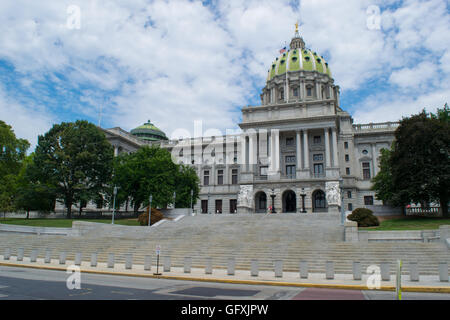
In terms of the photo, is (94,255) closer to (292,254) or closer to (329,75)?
(292,254)

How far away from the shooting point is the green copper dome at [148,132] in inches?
3647

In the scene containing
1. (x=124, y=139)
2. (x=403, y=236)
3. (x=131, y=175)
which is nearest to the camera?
(x=403, y=236)

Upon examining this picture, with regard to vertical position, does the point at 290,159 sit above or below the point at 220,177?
above

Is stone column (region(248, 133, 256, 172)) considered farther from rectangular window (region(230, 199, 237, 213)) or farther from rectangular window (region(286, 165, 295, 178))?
rectangular window (region(230, 199, 237, 213))

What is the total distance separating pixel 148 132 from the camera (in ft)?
307

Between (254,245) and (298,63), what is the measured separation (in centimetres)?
6223

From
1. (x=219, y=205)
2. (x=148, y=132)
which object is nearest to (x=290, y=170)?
(x=219, y=205)

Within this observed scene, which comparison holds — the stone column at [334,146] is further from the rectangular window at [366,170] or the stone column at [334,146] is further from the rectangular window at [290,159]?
the rectangular window at [366,170]

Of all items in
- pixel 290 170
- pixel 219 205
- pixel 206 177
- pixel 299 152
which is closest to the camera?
pixel 299 152

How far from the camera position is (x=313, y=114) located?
60.3 m

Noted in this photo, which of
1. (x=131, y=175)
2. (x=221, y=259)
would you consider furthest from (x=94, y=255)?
(x=131, y=175)

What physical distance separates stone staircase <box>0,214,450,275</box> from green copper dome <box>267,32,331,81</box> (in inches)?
1866

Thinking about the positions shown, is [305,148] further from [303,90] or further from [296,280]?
[296,280]

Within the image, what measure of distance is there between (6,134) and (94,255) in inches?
1565
